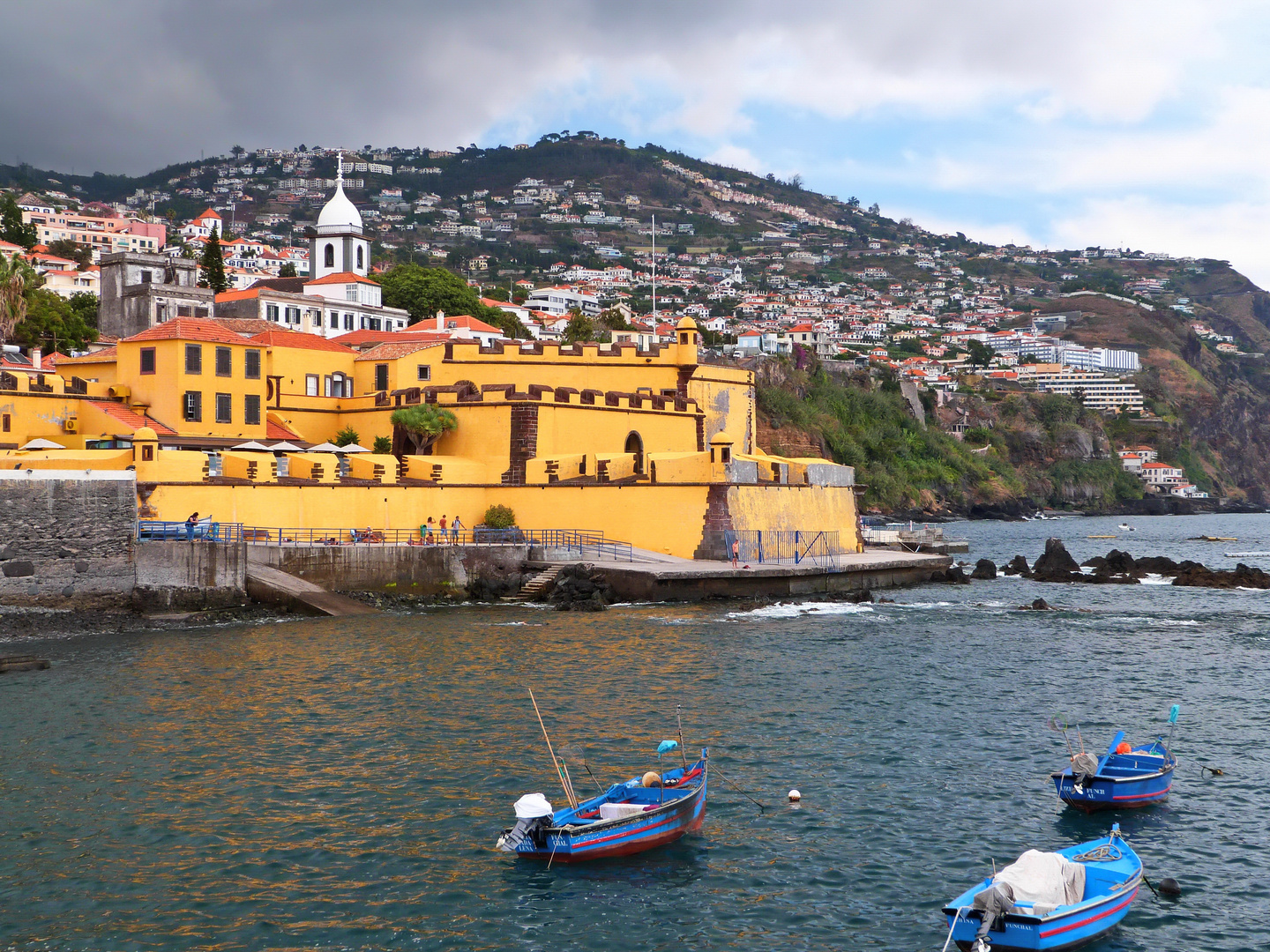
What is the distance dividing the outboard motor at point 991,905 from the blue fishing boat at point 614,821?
4.30 m

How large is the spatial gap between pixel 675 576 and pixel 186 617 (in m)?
14.2

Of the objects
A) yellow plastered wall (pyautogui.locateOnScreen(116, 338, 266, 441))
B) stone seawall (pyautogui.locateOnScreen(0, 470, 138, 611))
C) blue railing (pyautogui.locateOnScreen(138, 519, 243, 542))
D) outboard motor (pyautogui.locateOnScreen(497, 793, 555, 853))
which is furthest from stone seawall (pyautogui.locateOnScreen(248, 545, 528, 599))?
outboard motor (pyautogui.locateOnScreen(497, 793, 555, 853))

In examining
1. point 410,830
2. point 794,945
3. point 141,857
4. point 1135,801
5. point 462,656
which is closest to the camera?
point 794,945

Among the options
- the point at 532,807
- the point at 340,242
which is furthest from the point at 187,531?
the point at 340,242

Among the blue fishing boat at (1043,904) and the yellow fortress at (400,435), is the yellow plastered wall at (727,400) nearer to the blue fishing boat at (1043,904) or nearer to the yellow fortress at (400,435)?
the yellow fortress at (400,435)

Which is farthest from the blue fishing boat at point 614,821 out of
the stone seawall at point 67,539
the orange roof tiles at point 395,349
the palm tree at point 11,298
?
the palm tree at point 11,298

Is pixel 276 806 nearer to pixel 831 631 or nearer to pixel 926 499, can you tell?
pixel 831 631

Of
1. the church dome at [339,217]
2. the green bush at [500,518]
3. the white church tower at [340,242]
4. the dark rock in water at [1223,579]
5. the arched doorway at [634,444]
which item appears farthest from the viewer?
the church dome at [339,217]

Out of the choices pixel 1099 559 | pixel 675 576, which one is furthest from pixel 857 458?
pixel 675 576

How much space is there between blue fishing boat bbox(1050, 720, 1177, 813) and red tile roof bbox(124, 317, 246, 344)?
1254 inches

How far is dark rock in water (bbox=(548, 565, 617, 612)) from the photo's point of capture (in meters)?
34.2

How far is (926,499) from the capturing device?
100812mm

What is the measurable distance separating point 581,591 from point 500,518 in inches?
207

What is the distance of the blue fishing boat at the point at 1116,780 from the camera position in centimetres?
1633
